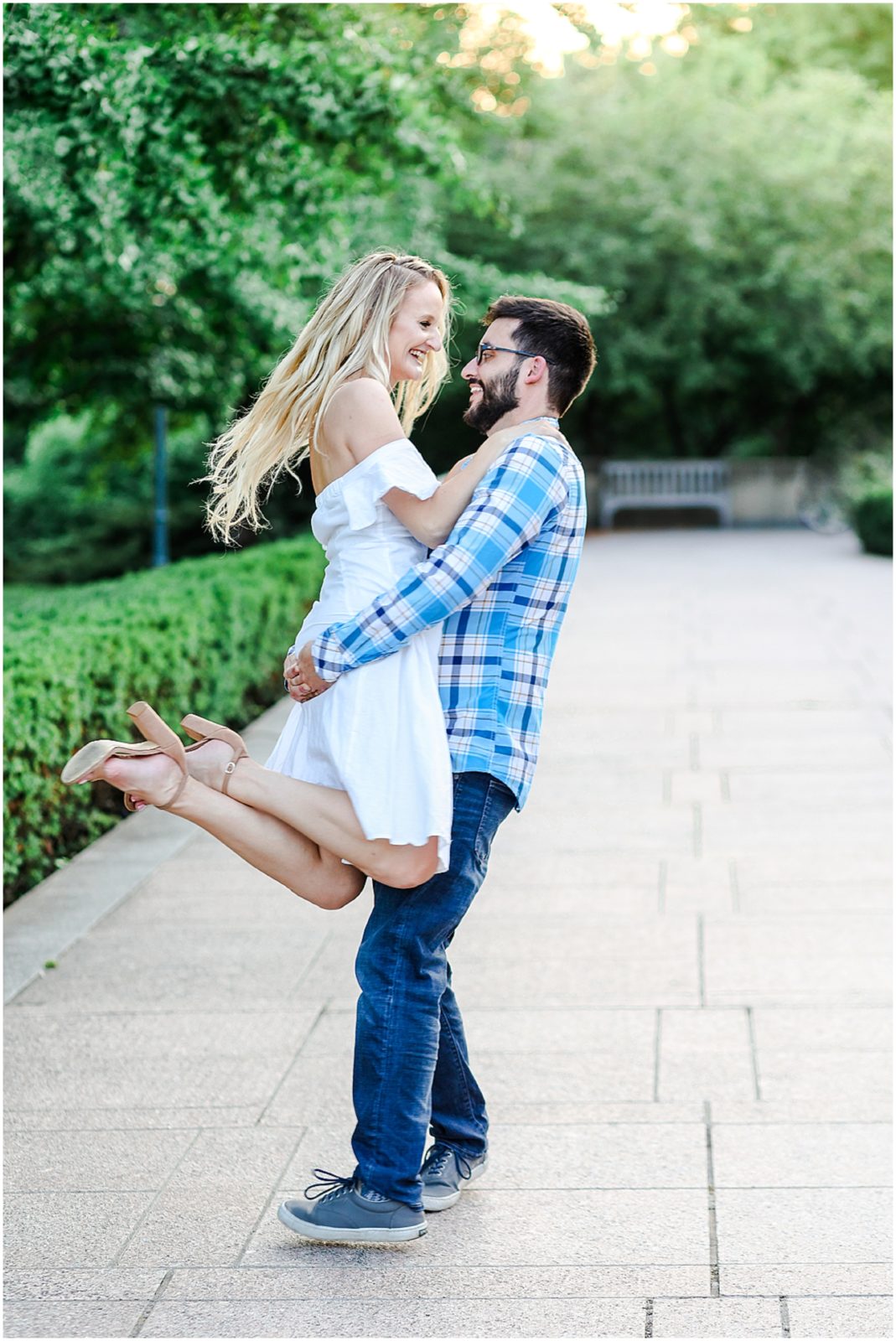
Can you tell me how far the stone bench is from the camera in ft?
92.3

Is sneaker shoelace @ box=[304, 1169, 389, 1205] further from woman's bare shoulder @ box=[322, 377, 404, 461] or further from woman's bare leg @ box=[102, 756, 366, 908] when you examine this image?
woman's bare shoulder @ box=[322, 377, 404, 461]

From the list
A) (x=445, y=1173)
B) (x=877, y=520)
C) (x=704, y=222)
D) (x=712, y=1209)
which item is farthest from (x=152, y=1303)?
(x=704, y=222)

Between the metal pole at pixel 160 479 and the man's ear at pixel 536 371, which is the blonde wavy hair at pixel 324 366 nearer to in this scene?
the man's ear at pixel 536 371

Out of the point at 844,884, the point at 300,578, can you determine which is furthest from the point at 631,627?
the point at 844,884

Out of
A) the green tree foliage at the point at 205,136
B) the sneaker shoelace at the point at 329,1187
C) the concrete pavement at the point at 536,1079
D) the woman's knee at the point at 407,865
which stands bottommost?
the concrete pavement at the point at 536,1079

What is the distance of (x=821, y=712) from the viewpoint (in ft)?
31.4

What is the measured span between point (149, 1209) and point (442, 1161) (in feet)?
2.17

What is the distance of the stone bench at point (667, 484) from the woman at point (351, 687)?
2508 cm

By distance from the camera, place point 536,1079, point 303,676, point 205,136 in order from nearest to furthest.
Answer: point 303,676 < point 536,1079 < point 205,136

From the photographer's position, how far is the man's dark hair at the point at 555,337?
3.12m

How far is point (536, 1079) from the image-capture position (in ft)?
13.6

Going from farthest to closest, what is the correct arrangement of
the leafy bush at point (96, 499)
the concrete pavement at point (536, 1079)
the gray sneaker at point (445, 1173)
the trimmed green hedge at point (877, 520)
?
1. the trimmed green hedge at point (877, 520)
2. the leafy bush at point (96, 499)
3. the gray sneaker at point (445, 1173)
4. the concrete pavement at point (536, 1079)

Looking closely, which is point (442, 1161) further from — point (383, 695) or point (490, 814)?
point (383, 695)

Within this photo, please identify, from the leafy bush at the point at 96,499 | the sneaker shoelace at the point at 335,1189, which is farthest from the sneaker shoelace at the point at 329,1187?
the leafy bush at the point at 96,499
